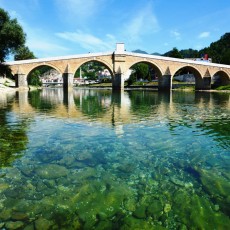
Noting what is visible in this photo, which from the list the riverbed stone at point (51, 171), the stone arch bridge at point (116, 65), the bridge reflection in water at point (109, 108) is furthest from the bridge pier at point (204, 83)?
the riverbed stone at point (51, 171)

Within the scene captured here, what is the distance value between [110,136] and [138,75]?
2744 inches

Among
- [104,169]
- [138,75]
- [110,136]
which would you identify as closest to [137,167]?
[104,169]

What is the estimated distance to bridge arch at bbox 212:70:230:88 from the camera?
48.5 meters

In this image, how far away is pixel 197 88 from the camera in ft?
157

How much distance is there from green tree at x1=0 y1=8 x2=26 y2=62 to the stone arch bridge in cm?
637

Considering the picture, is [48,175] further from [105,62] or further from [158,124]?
[105,62]

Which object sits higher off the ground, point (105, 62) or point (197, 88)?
point (105, 62)

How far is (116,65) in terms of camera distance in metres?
41.1

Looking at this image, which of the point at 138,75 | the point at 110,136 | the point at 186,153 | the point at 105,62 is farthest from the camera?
the point at 138,75

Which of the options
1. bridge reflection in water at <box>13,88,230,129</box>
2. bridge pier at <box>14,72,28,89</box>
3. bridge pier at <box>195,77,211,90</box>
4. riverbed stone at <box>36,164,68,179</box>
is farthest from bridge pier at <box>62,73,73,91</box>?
riverbed stone at <box>36,164,68,179</box>

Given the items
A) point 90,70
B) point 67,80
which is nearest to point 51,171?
point 67,80

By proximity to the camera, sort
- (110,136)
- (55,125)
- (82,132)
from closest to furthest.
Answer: (110,136), (82,132), (55,125)

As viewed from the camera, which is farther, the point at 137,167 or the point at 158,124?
the point at 158,124

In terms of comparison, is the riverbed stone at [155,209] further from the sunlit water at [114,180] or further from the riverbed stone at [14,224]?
the riverbed stone at [14,224]
